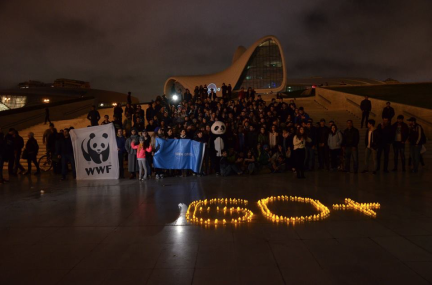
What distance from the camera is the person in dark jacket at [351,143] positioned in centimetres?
1098

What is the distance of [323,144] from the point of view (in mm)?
11836

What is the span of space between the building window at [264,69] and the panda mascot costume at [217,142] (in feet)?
151

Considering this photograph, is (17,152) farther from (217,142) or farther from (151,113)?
(217,142)

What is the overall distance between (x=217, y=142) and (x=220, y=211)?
200 inches

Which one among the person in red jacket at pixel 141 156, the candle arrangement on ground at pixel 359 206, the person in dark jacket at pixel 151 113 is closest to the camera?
the candle arrangement on ground at pixel 359 206

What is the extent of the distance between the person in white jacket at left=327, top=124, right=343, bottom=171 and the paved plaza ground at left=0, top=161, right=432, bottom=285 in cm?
350

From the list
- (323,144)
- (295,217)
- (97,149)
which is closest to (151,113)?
(97,149)

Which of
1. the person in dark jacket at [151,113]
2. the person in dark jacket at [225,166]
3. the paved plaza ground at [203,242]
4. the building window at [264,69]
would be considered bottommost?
the paved plaza ground at [203,242]

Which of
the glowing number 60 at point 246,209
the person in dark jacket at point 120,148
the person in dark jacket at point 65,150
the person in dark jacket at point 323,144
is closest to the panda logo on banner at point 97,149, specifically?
Answer: the person in dark jacket at point 120,148

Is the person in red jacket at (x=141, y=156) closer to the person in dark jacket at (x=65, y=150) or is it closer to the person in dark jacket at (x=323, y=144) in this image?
the person in dark jacket at (x=65, y=150)

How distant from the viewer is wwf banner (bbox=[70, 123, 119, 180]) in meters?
10.9

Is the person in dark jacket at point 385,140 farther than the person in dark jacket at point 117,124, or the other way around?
the person in dark jacket at point 117,124

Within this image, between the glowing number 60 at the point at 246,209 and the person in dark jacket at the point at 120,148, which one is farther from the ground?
the person in dark jacket at the point at 120,148

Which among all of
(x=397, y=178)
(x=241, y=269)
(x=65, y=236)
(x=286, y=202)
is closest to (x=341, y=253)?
(x=241, y=269)
